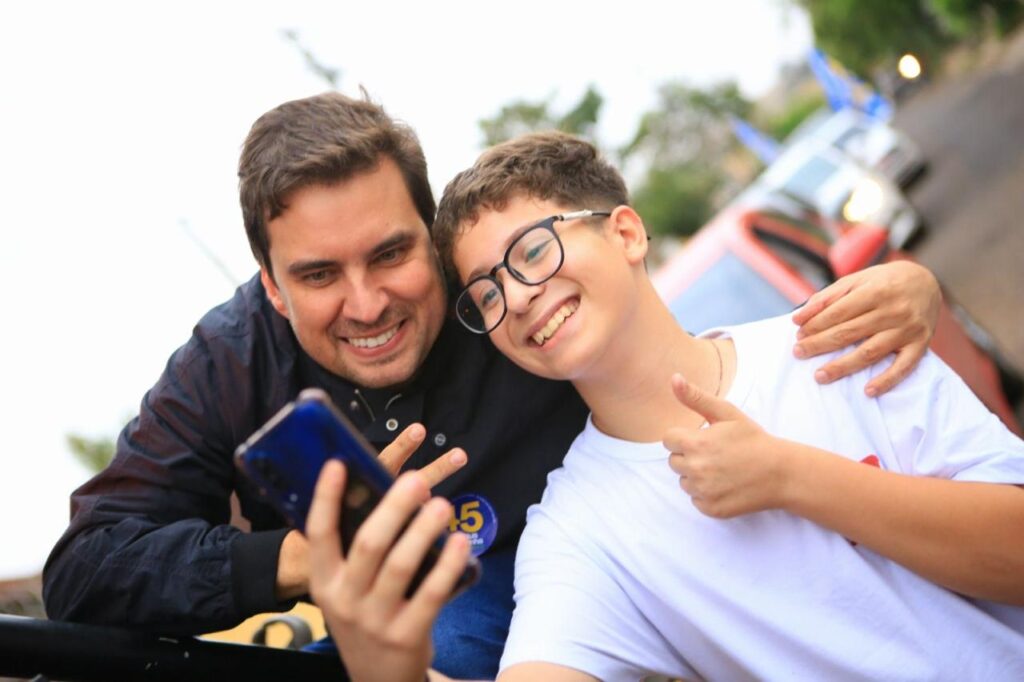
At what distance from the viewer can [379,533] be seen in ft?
3.77

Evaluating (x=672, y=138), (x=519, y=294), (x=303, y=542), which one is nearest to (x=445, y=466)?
(x=303, y=542)

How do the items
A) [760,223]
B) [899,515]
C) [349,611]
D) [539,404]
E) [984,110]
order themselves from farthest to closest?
1. [984,110]
2. [760,223]
3. [539,404]
4. [899,515]
5. [349,611]

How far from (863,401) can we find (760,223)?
10.5ft

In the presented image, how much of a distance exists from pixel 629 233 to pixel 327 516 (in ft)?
4.24

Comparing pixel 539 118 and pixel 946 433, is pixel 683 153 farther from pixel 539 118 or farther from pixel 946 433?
pixel 946 433

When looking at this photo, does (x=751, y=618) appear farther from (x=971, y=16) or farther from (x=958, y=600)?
(x=971, y=16)

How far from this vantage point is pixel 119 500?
206cm

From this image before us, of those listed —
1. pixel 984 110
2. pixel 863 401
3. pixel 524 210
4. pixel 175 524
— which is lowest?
pixel 984 110

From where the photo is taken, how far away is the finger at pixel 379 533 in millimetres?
1150

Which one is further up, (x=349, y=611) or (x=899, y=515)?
(x=349, y=611)

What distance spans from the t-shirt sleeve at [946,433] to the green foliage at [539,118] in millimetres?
20146

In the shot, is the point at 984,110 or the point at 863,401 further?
the point at 984,110

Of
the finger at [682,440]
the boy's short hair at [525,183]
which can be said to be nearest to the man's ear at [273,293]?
the boy's short hair at [525,183]

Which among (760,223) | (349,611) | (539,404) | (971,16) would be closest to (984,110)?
(971,16)
